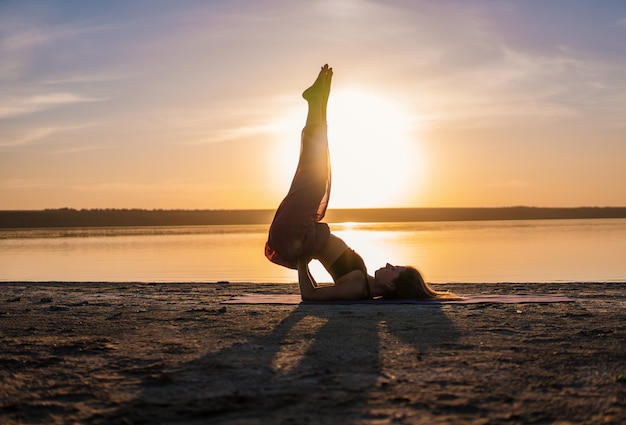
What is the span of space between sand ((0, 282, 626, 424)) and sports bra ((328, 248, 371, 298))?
3.43ft

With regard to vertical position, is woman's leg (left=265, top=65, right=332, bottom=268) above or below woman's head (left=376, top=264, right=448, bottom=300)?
above

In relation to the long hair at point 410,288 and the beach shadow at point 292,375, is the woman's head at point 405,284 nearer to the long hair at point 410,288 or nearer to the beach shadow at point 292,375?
the long hair at point 410,288

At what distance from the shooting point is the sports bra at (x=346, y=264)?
934 cm

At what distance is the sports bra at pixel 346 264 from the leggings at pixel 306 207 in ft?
0.98

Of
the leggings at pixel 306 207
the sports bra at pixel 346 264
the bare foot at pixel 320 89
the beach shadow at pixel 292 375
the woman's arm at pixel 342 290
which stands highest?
the bare foot at pixel 320 89

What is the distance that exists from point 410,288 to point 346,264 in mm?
912

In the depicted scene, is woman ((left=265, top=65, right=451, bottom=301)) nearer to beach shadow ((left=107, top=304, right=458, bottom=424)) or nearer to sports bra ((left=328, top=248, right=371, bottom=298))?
sports bra ((left=328, top=248, right=371, bottom=298))

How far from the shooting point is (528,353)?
517cm

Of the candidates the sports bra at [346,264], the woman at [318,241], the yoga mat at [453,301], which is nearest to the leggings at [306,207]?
the woman at [318,241]

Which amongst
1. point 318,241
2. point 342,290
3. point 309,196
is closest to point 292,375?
point 342,290

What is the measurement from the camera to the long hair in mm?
9086

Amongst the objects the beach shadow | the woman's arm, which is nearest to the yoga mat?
the woman's arm

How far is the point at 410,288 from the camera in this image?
9102mm

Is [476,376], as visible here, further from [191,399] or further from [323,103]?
[323,103]
